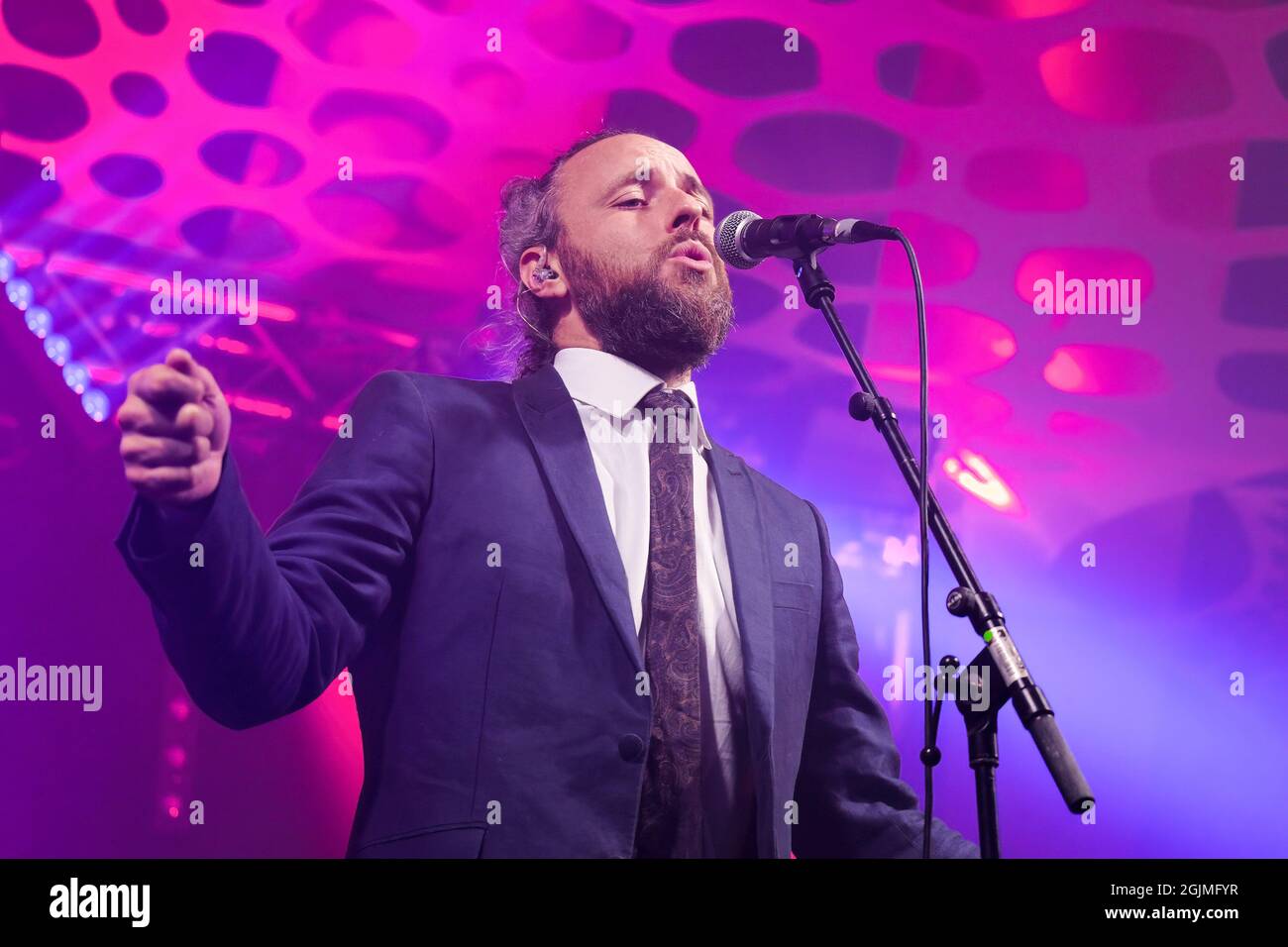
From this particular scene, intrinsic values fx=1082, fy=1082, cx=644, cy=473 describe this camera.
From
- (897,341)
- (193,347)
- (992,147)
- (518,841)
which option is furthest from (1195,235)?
(193,347)

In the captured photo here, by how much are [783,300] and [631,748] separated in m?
1.23

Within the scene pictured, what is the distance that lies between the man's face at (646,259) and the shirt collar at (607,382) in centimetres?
5

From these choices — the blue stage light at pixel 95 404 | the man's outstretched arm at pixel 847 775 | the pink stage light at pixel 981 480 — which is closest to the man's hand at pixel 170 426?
the blue stage light at pixel 95 404

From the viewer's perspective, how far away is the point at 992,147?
259 cm

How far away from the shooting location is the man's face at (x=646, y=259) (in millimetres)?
2168

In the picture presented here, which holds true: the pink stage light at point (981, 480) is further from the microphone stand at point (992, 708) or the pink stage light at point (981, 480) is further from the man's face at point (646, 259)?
the microphone stand at point (992, 708)

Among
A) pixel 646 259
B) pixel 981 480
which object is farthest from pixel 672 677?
pixel 981 480

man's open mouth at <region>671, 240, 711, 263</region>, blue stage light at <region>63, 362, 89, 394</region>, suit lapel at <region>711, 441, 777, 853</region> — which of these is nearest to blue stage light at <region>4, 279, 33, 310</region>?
blue stage light at <region>63, 362, 89, 394</region>

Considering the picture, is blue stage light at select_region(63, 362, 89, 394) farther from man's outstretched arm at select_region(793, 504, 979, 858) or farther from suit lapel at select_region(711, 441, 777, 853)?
man's outstretched arm at select_region(793, 504, 979, 858)

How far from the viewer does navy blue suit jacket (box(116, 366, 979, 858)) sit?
1.64 m

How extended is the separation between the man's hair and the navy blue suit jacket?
0.40 meters

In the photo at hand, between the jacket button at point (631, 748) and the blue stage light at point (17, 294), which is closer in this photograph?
the jacket button at point (631, 748)

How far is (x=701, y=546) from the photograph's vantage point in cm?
201
